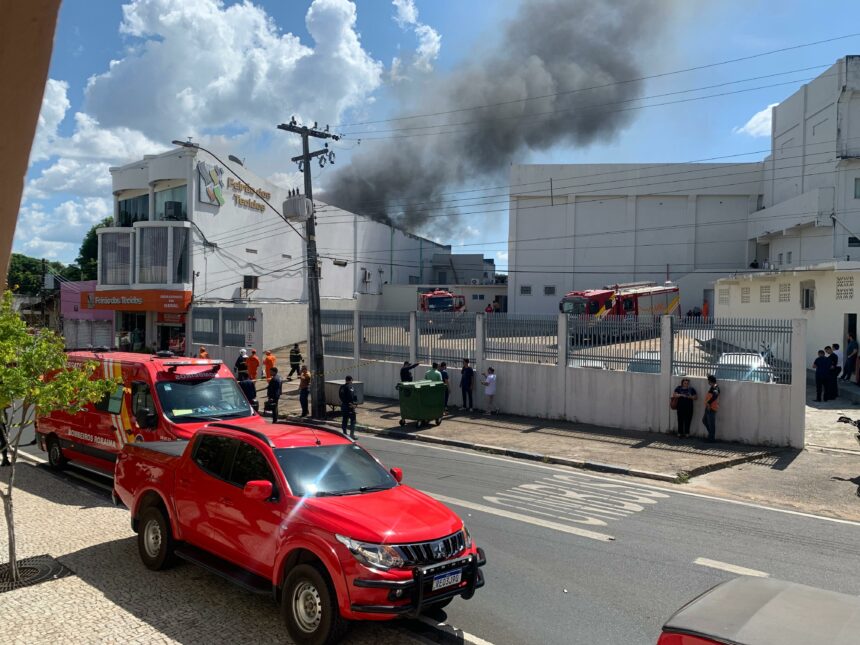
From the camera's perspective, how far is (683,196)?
4522cm

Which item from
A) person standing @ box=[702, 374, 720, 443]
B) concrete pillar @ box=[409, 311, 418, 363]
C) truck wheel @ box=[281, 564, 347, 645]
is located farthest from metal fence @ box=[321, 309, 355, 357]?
truck wheel @ box=[281, 564, 347, 645]

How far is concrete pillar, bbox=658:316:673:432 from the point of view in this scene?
15352 millimetres

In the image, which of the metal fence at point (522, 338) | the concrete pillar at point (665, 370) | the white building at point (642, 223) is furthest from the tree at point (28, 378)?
the white building at point (642, 223)

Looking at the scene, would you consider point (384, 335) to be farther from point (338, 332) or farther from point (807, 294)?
point (807, 294)

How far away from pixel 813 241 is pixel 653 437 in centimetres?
2693

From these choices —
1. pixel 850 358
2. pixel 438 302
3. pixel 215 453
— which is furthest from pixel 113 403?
pixel 438 302

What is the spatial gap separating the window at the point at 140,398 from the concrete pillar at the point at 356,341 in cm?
1320

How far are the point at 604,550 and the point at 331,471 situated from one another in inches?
143

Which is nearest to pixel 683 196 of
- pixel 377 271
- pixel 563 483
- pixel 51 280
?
pixel 377 271

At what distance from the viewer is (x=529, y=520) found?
8984 mm

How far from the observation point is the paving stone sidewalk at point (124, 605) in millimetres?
5262

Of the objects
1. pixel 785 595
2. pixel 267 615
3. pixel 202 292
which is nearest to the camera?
pixel 785 595

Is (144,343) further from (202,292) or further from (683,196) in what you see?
(683,196)

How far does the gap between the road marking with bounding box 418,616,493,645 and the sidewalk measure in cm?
754
